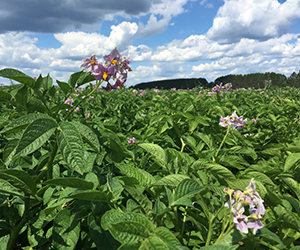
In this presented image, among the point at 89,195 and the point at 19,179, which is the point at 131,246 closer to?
the point at 89,195

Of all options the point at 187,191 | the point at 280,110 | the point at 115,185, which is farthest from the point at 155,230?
the point at 280,110

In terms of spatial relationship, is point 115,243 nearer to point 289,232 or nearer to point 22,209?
point 22,209

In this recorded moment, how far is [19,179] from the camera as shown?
0.92 metres

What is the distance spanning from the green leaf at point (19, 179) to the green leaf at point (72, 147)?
208 mm

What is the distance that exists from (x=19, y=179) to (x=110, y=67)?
760mm

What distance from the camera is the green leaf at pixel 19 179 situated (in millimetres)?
863

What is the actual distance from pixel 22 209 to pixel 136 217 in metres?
0.76

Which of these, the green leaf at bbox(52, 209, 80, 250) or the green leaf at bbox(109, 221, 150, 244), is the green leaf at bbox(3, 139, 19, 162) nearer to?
the green leaf at bbox(52, 209, 80, 250)

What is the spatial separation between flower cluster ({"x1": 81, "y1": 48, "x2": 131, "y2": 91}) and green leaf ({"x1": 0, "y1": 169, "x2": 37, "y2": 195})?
628mm

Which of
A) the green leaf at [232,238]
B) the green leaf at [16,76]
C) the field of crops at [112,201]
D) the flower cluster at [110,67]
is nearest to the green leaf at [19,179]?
the field of crops at [112,201]

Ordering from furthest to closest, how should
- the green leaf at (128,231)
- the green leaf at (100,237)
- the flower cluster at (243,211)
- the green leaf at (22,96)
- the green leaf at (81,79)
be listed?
the green leaf at (81,79) → the green leaf at (22,96) → the green leaf at (100,237) → the flower cluster at (243,211) → the green leaf at (128,231)

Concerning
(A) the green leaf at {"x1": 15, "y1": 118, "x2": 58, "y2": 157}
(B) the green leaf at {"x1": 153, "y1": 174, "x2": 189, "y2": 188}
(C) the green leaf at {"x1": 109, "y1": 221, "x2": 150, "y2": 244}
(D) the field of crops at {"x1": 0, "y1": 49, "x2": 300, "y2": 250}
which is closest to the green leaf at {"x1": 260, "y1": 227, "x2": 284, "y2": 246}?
(D) the field of crops at {"x1": 0, "y1": 49, "x2": 300, "y2": 250}

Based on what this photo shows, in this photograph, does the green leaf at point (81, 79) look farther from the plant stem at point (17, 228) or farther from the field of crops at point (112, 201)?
the plant stem at point (17, 228)

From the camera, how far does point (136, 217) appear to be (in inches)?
32.9
